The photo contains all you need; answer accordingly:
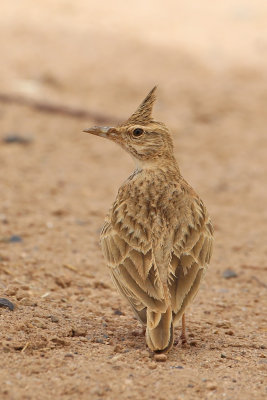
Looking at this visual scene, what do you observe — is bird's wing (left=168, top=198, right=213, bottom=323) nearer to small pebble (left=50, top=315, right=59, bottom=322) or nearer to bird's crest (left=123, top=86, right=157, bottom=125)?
bird's crest (left=123, top=86, right=157, bottom=125)

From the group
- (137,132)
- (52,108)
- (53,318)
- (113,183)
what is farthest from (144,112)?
(52,108)

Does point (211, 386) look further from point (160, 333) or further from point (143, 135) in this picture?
point (143, 135)

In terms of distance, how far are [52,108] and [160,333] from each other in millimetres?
8193

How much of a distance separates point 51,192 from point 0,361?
16.7 ft

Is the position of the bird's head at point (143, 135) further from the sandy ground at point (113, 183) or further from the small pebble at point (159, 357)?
the small pebble at point (159, 357)

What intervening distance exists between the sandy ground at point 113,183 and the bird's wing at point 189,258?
38 centimetres

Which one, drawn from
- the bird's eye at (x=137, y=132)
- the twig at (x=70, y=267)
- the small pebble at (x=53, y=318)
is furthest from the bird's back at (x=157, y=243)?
the twig at (x=70, y=267)

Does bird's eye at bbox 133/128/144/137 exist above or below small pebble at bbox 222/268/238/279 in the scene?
above

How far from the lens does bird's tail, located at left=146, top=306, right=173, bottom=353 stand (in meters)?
4.29

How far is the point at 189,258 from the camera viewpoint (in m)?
4.82

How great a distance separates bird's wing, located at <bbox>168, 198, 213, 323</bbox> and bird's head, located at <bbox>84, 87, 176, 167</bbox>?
0.52 metres

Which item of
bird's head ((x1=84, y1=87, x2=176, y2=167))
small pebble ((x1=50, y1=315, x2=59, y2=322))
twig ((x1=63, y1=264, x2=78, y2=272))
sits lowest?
small pebble ((x1=50, y1=315, x2=59, y2=322))

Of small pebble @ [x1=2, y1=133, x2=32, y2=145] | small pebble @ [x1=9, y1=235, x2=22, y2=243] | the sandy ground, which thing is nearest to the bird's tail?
the sandy ground

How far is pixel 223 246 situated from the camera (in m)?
7.94
